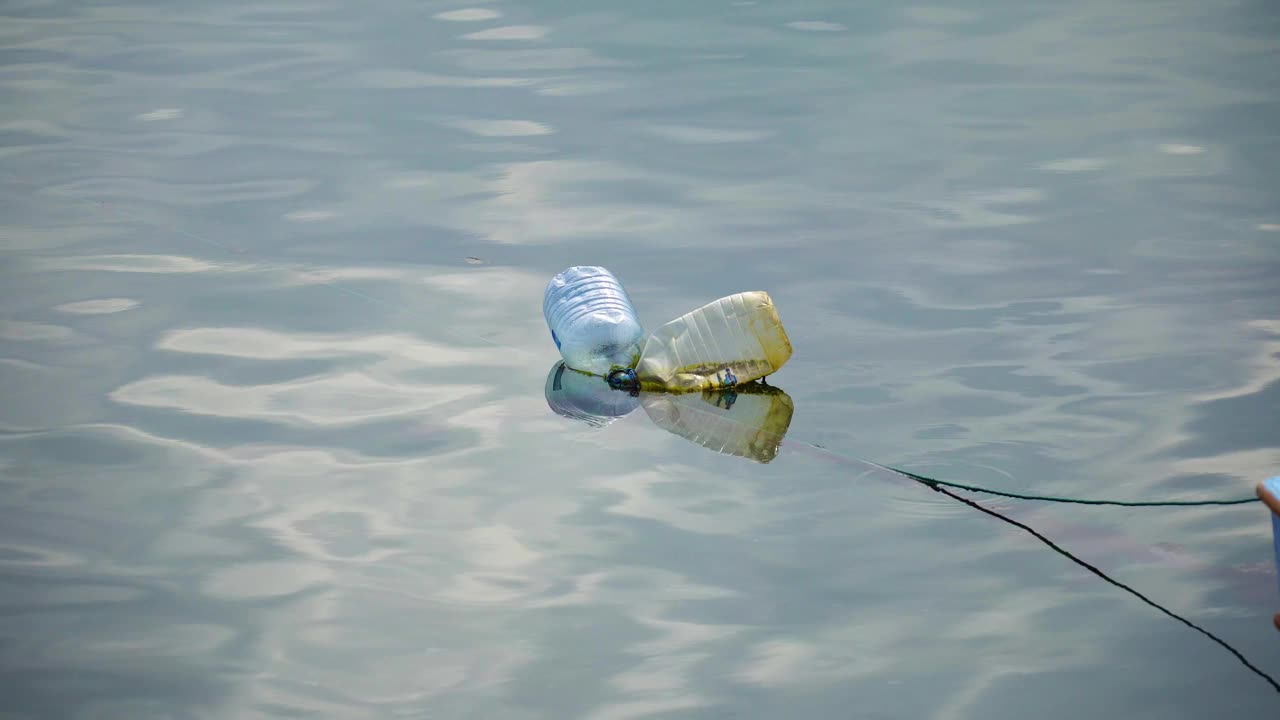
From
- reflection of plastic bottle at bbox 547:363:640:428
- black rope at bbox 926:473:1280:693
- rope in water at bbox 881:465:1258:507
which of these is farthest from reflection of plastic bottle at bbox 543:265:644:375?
rope in water at bbox 881:465:1258:507

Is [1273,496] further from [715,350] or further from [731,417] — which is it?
[715,350]

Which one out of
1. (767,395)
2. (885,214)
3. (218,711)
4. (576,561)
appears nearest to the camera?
(218,711)

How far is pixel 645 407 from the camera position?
15.6 feet

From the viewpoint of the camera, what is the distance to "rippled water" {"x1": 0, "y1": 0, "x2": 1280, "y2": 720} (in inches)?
132

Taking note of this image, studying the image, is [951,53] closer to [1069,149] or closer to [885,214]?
[1069,149]

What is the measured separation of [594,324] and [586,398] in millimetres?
256

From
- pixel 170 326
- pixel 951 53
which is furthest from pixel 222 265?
pixel 951 53

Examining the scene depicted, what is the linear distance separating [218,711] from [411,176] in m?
4.28

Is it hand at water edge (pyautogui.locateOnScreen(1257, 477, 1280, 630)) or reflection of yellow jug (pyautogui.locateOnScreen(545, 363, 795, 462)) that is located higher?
hand at water edge (pyautogui.locateOnScreen(1257, 477, 1280, 630))

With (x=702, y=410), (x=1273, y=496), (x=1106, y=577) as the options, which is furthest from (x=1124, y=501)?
(x=702, y=410)

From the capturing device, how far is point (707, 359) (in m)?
4.86

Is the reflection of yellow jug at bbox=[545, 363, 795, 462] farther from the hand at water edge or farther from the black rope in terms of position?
the hand at water edge

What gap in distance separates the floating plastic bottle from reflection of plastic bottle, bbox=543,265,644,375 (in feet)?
0.34

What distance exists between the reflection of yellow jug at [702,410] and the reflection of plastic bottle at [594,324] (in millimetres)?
74
